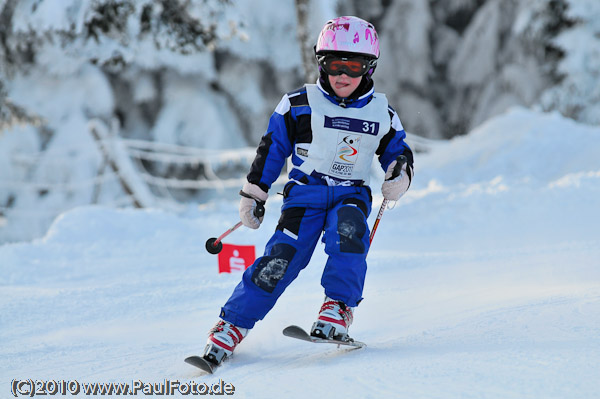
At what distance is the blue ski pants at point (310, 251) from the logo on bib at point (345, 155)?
7cm

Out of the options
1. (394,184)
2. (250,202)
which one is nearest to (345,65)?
(394,184)

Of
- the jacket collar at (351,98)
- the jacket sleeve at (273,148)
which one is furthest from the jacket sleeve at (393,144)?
the jacket sleeve at (273,148)

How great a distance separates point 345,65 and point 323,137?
Answer: 302mm

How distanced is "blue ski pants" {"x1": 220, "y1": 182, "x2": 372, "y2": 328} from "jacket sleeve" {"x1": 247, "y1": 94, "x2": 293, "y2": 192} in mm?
139

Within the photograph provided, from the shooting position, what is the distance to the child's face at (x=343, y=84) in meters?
2.87

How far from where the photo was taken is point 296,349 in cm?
299

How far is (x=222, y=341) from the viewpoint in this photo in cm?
277

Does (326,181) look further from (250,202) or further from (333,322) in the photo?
(333,322)

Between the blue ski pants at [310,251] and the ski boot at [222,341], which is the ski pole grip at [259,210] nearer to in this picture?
the blue ski pants at [310,251]

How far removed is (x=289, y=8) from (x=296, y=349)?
30.3ft

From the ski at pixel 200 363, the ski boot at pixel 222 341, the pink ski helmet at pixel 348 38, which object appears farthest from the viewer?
the pink ski helmet at pixel 348 38

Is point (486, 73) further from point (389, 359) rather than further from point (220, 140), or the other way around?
point (389, 359)

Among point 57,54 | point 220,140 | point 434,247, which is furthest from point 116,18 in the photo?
point 434,247

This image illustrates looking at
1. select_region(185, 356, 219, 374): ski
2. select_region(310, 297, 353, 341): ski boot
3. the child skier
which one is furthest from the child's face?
select_region(185, 356, 219, 374): ski
